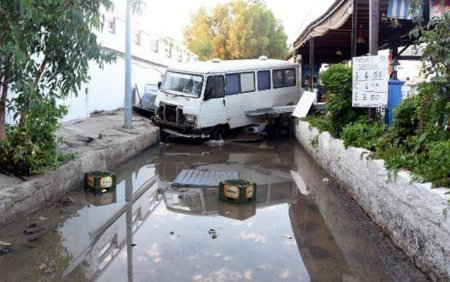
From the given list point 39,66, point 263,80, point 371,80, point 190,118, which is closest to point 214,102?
point 190,118

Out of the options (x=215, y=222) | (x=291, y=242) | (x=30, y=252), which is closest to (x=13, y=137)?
(x=30, y=252)

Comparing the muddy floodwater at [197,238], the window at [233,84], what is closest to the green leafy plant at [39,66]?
the muddy floodwater at [197,238]

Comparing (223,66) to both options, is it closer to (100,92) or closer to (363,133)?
(100,92)

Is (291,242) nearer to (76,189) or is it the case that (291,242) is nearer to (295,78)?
(76,189)

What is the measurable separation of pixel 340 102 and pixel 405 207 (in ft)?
13.2

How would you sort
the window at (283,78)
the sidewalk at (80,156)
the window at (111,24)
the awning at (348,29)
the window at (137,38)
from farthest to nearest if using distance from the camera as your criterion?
1. the window at (137,38)
2. the window at (111,24)
3. the window at (283,78)
4. the awning at (348,29)
5. the sidewalk at (80,156)

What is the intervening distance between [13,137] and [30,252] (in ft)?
7.21

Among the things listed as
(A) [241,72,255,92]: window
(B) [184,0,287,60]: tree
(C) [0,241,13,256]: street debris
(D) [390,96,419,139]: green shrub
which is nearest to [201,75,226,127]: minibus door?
(A) [241,72,255,92]: window

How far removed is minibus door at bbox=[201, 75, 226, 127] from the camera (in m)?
13.0

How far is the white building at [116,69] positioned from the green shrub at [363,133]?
5.78 meters

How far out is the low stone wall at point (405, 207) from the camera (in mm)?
3879

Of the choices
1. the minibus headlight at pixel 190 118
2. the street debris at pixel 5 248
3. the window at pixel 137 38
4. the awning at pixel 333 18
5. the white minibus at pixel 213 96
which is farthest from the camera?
the window at pixel 137 38

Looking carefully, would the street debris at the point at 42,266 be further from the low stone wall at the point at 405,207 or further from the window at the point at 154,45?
the window at the point at 154,45

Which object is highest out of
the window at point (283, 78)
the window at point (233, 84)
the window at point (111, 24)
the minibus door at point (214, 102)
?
the window at point (111, 24)
